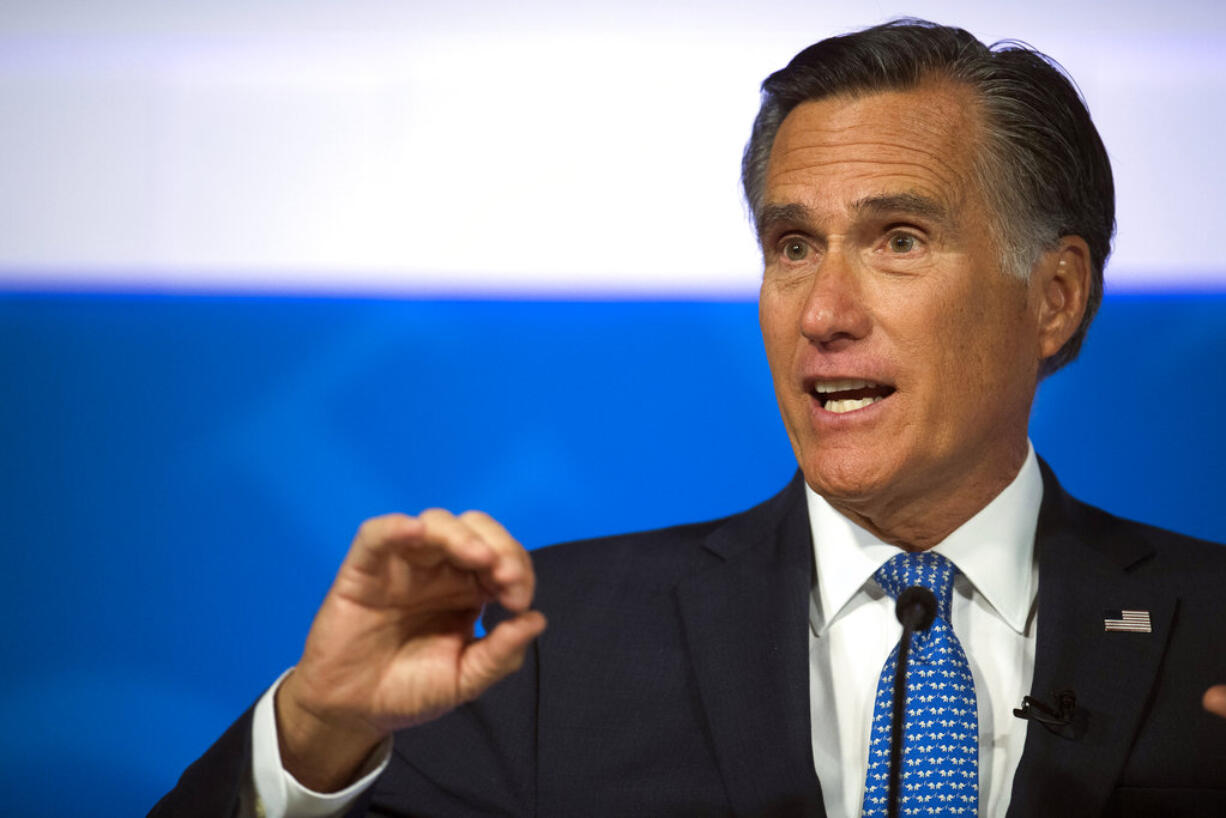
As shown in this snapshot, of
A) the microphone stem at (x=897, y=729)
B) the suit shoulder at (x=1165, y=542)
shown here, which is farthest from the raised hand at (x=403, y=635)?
the suit shoulder at (x=1165, y=542)

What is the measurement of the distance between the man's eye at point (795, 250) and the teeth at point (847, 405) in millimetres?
259

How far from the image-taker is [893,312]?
6.54 feet

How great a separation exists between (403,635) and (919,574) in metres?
0.86

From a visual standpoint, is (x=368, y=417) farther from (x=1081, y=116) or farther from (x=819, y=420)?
(x=1081, y=116)

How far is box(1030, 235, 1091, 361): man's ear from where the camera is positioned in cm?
218

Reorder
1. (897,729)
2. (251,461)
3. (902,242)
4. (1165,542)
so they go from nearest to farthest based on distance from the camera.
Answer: (897,729)
(902,242)
(1165,542)
(251,461)

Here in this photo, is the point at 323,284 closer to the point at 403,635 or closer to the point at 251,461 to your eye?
the point at 251,461

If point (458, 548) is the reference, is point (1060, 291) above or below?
above

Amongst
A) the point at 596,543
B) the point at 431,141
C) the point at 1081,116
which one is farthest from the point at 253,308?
the point at 1081,116

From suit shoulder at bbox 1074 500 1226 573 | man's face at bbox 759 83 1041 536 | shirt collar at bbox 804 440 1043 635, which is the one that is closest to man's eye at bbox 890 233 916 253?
man's face at bbox 759 83 1041 536

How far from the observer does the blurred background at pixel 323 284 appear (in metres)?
2.51

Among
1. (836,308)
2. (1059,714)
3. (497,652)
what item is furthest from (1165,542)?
(497,652)

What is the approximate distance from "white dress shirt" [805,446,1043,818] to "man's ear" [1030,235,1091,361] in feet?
0.96

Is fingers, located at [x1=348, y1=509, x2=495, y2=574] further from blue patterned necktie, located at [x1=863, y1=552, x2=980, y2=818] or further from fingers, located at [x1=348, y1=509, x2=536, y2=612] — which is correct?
blue patterned necktie, located at [x1=863, y1=552, x2=980, y2=818]
